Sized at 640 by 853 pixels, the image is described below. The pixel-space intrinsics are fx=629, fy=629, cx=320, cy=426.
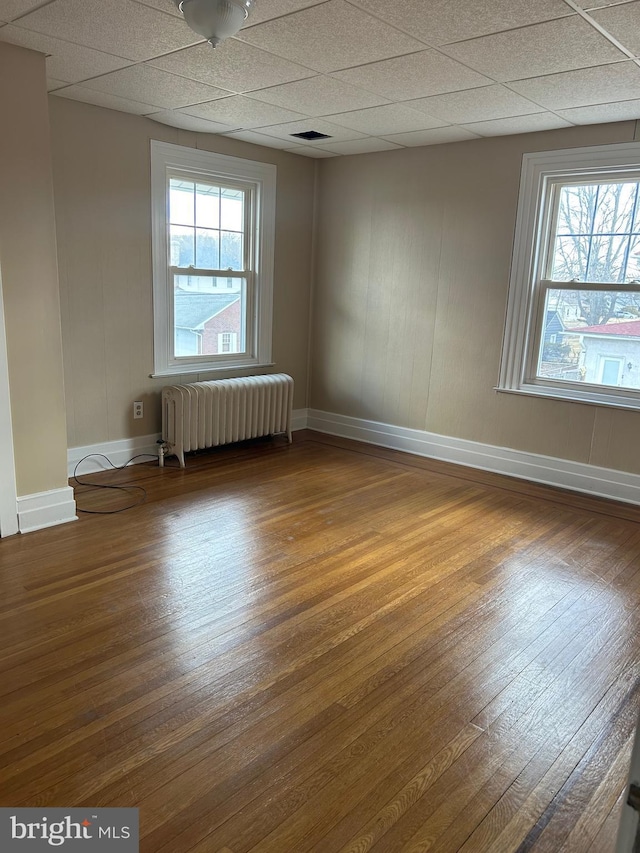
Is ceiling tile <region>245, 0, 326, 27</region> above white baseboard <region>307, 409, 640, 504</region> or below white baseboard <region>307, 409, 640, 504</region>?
above

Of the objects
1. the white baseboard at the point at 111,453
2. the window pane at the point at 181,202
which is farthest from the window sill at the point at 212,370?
the window pane at the point at 181,202

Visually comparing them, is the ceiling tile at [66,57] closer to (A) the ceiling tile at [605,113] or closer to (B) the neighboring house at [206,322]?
(B) the neighboring house at [206,322]

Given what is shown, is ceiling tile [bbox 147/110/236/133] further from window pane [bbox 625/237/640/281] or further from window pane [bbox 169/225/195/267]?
window pane [bbox 625/237/640/281]

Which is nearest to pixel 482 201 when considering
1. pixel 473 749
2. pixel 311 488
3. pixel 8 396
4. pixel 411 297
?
pixel 411 297

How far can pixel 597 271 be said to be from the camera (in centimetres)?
434

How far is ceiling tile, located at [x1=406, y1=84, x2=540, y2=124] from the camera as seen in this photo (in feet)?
11.6

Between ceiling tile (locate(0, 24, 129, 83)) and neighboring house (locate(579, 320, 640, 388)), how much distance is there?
3388 mm

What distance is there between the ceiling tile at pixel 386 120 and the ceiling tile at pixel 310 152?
32.2 inches

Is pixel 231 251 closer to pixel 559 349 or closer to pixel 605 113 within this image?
pixel 559 349

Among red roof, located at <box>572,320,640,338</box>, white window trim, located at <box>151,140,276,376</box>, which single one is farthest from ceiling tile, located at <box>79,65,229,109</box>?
red roof, located at <box>572,320,640,338</box>

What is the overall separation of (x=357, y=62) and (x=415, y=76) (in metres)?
0.36

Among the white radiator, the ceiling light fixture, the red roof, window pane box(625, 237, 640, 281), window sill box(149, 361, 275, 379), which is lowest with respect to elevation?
the white radiator

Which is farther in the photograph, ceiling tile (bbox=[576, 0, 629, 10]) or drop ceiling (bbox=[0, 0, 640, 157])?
drop ceiling (bbox=[0, 0, 640, 157])

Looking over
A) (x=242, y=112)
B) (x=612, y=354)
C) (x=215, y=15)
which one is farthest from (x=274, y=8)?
(x=612, y=354)
